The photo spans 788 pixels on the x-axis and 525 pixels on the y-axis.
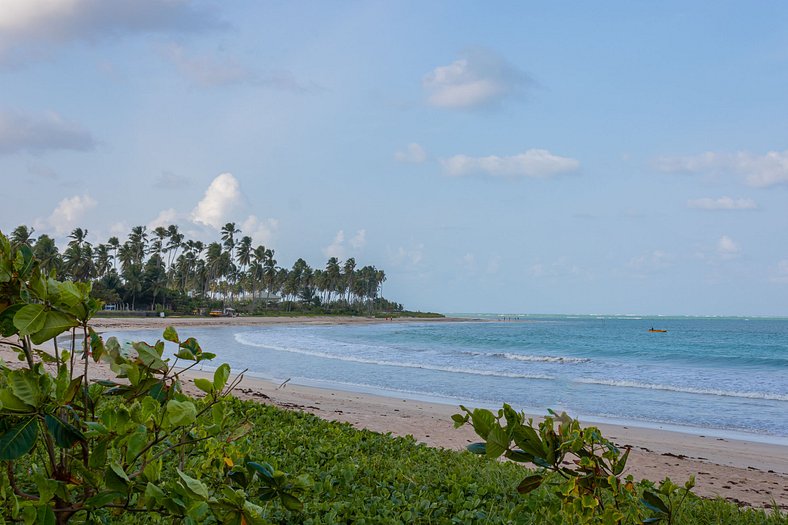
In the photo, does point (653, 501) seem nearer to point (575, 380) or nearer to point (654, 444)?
point (654, 444)

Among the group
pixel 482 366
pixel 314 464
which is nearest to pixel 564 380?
pixel 482 366

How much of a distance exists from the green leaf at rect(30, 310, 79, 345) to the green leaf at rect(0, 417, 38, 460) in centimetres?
A: 19

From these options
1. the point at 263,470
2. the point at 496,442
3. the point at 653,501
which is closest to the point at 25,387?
the point at 263,470

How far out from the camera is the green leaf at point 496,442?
147 centimetres

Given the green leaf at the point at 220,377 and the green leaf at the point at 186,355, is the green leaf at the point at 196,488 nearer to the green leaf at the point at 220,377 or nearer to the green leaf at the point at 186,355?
the green leaf at the point at 220,377

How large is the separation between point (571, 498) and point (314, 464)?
3.49m

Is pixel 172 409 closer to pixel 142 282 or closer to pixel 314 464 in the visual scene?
pixel 314 464

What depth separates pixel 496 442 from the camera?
1.47 metres

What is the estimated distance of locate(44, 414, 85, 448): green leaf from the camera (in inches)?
50.8

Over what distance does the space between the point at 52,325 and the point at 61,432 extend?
24cm

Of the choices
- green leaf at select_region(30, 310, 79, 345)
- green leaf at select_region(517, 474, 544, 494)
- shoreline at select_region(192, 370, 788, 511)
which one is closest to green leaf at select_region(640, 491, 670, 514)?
green leaf at select_region(517, 474, 544, 494)

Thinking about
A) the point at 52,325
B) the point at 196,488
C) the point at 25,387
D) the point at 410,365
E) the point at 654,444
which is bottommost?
the point at 410,365

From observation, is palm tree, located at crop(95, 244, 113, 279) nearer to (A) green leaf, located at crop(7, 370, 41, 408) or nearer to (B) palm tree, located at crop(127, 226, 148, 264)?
(B) palm tree, located at crop(127, 226, 148, 264)

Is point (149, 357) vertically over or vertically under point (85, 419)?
over
